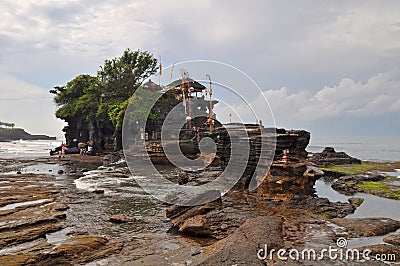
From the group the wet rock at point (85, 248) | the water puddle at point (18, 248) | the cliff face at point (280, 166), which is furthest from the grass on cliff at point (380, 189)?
the water puddle at point (18, 248)

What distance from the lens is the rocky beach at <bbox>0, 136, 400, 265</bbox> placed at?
29.3 ft

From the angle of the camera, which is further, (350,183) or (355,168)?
(355,168)

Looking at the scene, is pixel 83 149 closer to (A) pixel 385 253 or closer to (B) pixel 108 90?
(B) pixel 108 90

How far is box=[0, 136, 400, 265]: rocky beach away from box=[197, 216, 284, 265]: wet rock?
30 mm

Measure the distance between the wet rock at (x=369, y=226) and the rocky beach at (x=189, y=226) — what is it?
0.12 feet

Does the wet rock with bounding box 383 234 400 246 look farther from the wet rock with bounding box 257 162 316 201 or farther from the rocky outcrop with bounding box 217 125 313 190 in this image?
the rocky outcrop with bounding box 217 125 313 190

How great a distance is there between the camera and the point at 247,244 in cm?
865

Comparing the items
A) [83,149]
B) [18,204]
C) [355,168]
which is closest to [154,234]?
[18,204]

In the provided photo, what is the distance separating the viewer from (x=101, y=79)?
2389 inches

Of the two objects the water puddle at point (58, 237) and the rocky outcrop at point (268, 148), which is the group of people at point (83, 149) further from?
the water puddle at point (58, 237)

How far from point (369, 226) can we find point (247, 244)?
5414 millimetres

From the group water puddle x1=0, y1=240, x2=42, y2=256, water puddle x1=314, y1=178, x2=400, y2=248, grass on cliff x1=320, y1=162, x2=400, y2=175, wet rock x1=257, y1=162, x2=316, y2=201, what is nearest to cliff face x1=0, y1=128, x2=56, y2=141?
grass on cliff x1=320, y1=162, x2=400, y2=175

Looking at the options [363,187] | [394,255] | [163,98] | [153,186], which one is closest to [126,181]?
[153,186]

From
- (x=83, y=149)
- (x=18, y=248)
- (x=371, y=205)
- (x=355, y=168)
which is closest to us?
(x=18, y=248)
